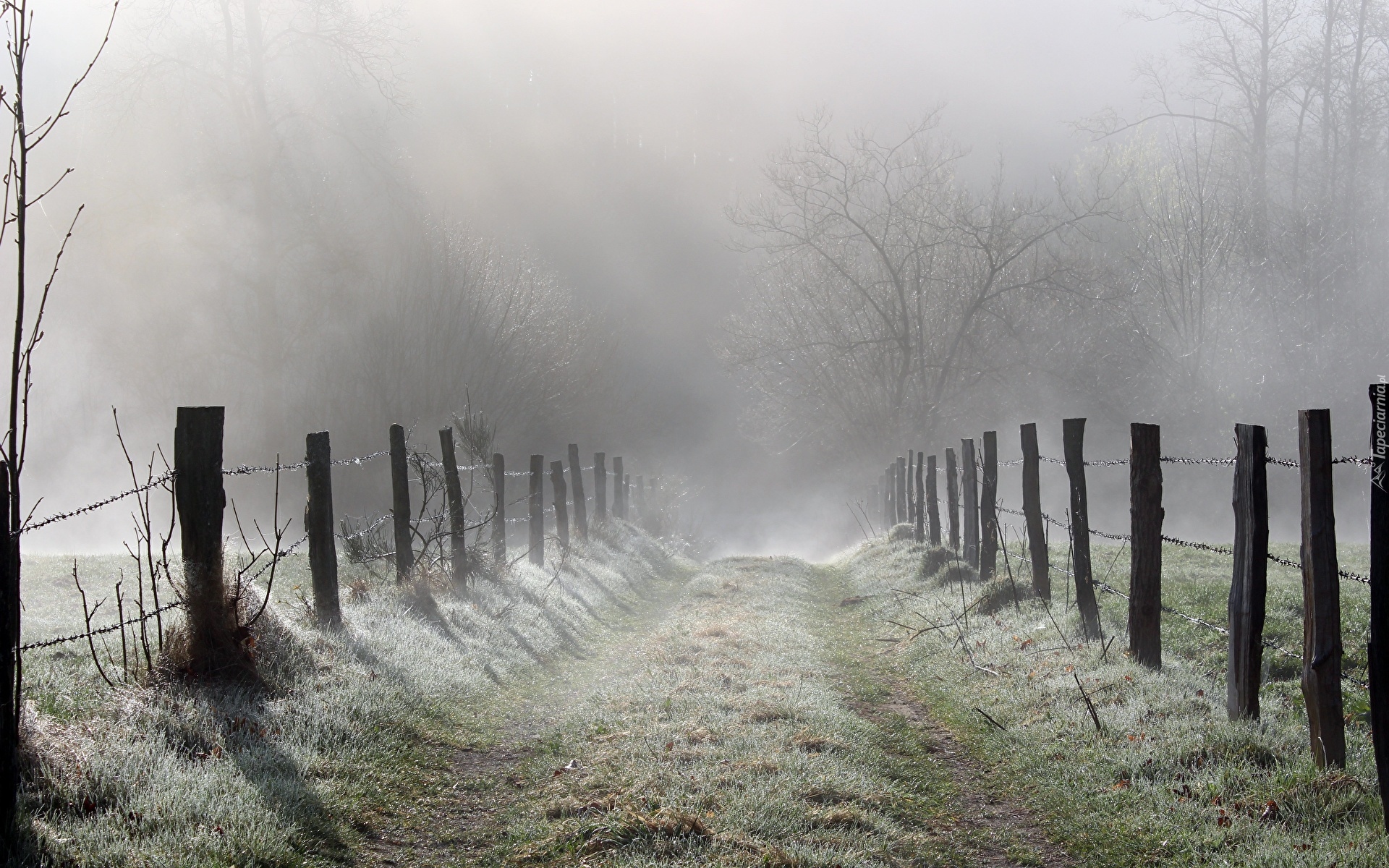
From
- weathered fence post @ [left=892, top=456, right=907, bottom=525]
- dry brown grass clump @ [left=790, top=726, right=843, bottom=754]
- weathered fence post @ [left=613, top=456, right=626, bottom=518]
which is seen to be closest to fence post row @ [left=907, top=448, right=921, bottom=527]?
weathered fence post @ [left=892, top=456, right=907, bottom=525]

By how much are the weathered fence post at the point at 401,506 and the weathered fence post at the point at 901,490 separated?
1488 centimetres

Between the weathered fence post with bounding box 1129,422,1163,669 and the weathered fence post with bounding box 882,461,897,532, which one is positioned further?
the weathered fence post with bounding box 882,461,897,532

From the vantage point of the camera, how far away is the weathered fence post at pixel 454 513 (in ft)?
36.8

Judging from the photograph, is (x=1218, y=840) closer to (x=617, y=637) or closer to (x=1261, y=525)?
(x=1261, y=525)

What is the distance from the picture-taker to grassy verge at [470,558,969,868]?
170 inches

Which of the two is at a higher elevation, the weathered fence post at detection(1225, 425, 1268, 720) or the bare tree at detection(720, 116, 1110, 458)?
the bare tree at detection(720, 116, 1110, 458)

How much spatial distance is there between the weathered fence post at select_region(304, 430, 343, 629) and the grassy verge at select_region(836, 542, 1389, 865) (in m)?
4.86

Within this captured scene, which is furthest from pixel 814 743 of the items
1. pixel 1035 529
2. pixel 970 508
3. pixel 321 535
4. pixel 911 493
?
pixel 911 493

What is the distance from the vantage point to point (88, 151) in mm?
32250

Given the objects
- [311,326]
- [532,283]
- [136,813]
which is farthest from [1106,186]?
[136,813]

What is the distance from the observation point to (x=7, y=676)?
3760 mm

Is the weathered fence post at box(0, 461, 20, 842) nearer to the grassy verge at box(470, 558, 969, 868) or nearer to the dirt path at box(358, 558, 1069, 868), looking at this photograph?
the dirt path at box(358, 558, 1069, 868)

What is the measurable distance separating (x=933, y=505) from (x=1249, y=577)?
484 inches

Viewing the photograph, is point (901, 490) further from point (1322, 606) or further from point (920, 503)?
point (1322, 606)
